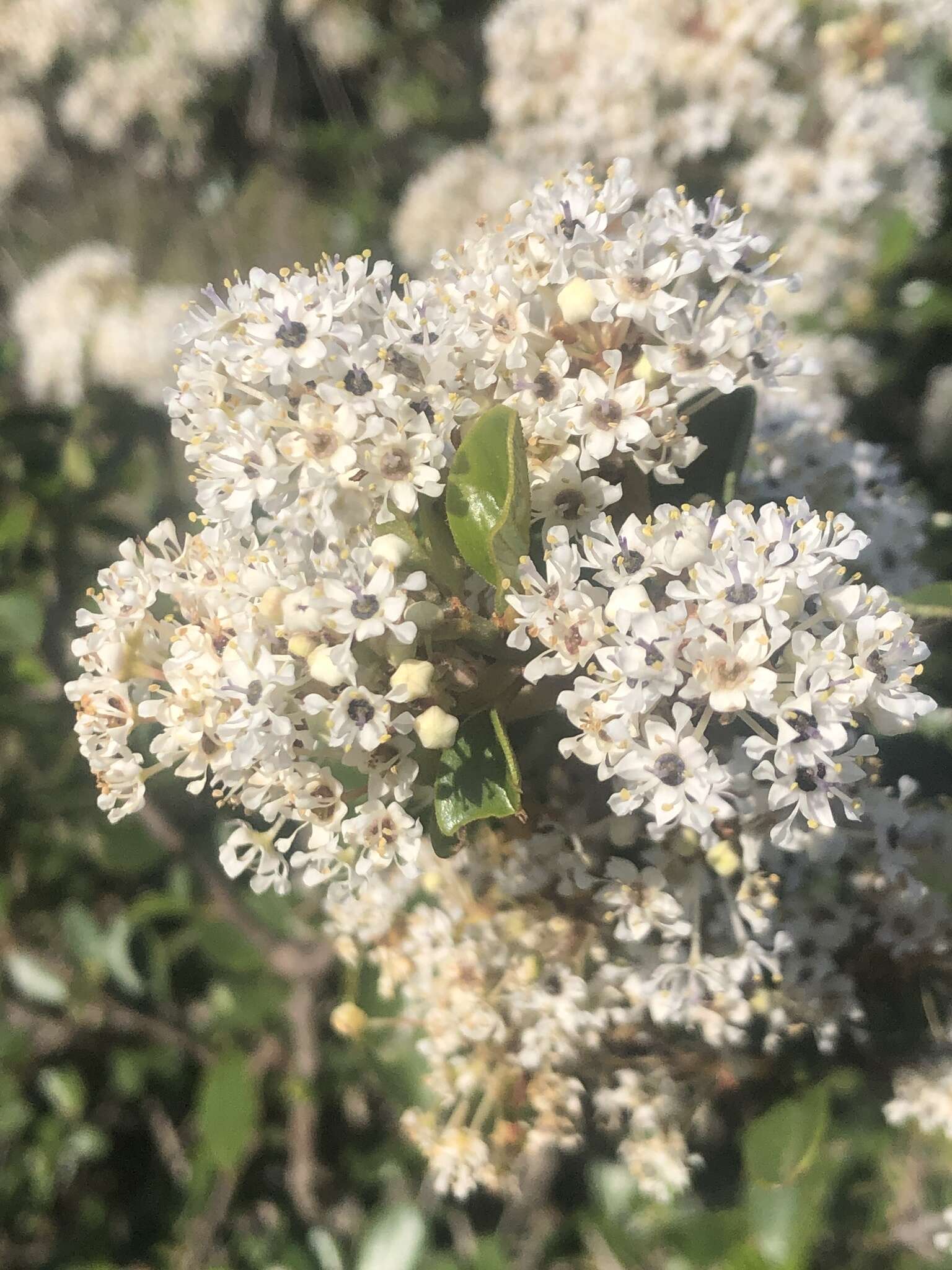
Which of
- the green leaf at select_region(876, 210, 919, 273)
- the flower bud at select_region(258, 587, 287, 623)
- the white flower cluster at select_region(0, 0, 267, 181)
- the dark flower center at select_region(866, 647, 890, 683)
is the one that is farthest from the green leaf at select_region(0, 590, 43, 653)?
the white flower cluster at select_region(0, 0, 267, 181)

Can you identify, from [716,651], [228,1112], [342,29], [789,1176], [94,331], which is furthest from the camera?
[342,29]

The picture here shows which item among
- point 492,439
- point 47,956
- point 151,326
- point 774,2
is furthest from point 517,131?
point 47,956

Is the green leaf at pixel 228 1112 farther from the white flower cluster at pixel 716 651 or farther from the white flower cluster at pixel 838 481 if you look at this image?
the white flower cluster at pixel 838 481

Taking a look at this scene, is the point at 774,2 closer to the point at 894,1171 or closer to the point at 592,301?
the point at 592,301

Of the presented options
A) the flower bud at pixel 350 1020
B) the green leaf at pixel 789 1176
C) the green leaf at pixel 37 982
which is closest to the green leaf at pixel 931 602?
the green leaf at pixel 789 1176

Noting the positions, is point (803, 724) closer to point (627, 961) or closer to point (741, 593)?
point (741, 593)

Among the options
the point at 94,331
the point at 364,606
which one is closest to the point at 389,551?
the point at 364,606
